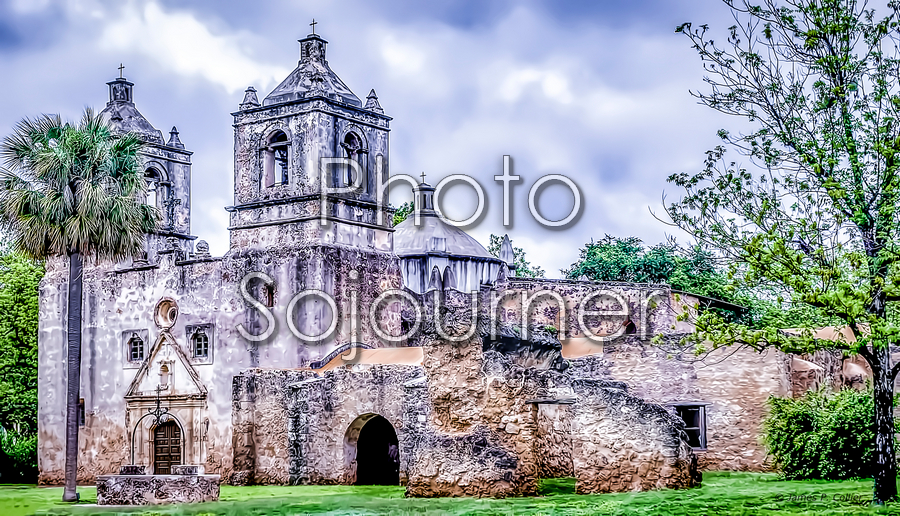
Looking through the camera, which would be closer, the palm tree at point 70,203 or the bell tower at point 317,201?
the palm tree at point 70,203

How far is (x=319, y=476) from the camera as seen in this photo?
92.7 ft

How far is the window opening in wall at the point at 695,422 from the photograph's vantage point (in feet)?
87.0

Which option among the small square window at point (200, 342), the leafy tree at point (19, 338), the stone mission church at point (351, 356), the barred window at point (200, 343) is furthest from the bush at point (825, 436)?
the leafy tree at point (19, 338)

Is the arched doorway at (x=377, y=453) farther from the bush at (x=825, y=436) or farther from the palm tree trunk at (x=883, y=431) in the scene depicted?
the palm tree trunk at (x=883, y=431)

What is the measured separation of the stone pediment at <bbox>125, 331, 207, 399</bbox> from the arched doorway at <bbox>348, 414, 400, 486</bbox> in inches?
279

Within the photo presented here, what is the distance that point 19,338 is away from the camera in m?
42.4

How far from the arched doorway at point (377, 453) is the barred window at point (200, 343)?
784cm

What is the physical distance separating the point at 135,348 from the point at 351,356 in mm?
7666

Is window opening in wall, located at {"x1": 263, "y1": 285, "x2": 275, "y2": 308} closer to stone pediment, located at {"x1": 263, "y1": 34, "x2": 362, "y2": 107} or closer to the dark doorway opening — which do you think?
stone pediment, located at {"x1": 263, "y1": 34, "x2": 362, "y2": 107}

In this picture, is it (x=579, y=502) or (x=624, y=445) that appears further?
(x=624, y=445)

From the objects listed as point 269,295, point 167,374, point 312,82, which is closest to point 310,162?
point 312,82

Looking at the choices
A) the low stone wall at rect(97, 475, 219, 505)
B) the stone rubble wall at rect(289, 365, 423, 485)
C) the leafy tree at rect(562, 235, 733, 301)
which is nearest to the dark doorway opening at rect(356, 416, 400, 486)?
the stone rubble wall at rect(289, 365, 423, 485)

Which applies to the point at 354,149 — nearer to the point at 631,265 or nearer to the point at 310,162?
the point at 310,162

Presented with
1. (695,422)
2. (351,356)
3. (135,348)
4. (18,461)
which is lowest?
(18,461)
